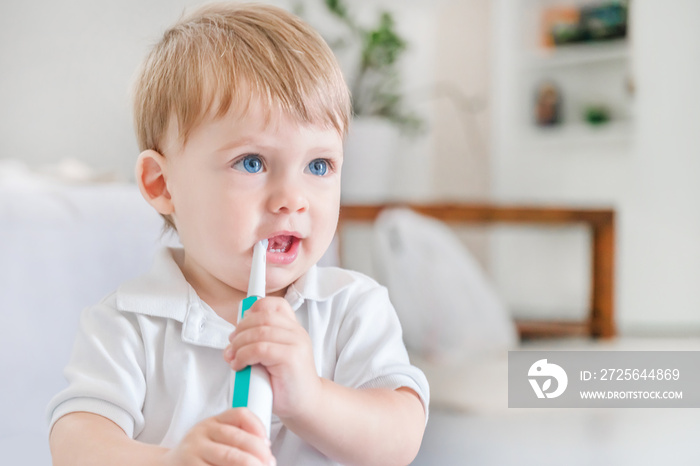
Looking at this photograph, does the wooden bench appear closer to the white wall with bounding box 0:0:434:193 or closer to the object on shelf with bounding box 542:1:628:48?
the white wall with bounding box 0:0:434:193

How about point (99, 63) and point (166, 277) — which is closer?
point (166, 277)

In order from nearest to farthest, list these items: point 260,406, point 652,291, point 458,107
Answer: point 260,406, point 652,291, point 458,107

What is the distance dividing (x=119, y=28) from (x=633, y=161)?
173cm

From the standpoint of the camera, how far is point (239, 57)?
18.1 inches

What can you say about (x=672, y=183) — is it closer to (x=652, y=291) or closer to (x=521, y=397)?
(x=652, y=291)

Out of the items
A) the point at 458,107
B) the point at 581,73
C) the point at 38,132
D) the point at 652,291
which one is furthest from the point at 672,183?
the point at 38,132

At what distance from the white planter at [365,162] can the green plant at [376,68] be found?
0.14m

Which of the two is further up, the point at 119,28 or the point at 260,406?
the point at 119,28

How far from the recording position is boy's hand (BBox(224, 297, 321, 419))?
1.27ft

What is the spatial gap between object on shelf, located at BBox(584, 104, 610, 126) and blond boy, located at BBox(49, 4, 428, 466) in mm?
2162

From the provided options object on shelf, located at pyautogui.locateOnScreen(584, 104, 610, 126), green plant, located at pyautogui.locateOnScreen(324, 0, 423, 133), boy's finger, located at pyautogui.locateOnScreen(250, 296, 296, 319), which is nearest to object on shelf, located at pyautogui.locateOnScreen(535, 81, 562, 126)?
object on shelf, located at pyautogui.locateOnScreen(584, 104, 610, 126)

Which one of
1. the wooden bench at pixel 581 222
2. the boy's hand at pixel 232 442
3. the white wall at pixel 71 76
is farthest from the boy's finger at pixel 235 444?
the wooden bench at pixel 581 222

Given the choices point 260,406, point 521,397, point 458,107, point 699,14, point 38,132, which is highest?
point 699,14

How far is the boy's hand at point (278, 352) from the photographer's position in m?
0.39
